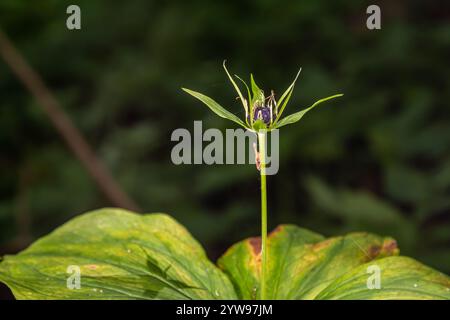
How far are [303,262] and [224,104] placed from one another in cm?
193

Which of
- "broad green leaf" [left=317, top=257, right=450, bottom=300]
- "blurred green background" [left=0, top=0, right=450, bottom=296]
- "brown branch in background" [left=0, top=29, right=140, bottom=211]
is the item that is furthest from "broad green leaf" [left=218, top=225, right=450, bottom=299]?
"brown branch in background" [left=0, top=29, right=140, bottom=211]

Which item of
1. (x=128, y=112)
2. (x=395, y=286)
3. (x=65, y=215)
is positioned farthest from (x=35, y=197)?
(x=395, y=286)

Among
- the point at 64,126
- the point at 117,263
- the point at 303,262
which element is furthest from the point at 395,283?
the point at 64,126

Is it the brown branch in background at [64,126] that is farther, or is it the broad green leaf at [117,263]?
the brown branch in background at [64,126]

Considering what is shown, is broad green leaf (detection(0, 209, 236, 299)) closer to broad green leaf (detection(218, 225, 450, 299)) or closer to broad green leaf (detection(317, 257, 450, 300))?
broad green leaf (detection(218, 225, 450, 299))

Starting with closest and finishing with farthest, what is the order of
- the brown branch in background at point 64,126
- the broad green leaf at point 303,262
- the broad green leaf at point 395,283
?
1. the broad green leaf at point 395,283
2. the broad green leaf at point 303,262
3. the brown branch in background at point 64,126

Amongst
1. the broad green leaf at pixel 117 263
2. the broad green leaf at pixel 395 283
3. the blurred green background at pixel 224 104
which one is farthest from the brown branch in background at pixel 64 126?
the broad green leaf at pixel 395 283

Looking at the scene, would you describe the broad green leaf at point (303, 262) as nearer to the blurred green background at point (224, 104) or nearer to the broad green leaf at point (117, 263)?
the broad green leaf at point (117, 263)

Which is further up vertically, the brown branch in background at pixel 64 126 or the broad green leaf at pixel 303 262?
the brown branch in background at pixel 64 126

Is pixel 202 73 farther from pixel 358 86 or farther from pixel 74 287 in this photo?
pixel 74 287

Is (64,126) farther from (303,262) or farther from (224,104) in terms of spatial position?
(303,262)

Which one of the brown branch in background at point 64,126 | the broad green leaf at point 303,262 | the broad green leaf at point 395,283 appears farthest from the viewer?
the brown branch in background at point 64,126

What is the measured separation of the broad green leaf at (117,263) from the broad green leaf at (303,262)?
0.22ft

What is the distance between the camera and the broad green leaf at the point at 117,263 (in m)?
1.15
